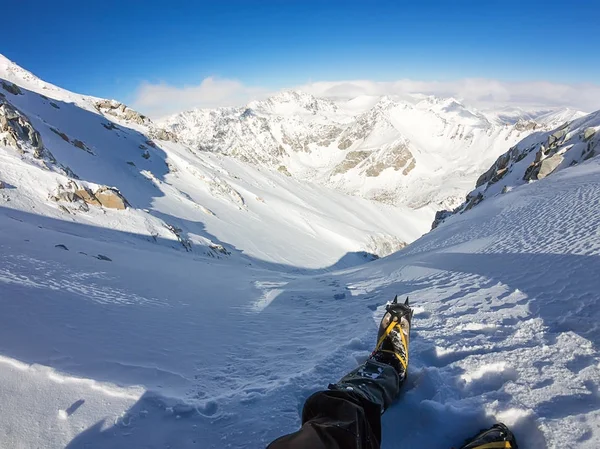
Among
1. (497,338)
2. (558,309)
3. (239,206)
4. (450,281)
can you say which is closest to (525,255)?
(450,281)

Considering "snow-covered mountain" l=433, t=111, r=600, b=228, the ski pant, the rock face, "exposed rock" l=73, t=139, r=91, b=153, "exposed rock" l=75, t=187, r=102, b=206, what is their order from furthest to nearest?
"exposed rock" l=73, t=139, r=91, b=153, "snow-covered mountain" l=433, t=111, r=600, b=228, the rock face, "exposed rock" l=75, t=187, r=102, b=206, the ski pant

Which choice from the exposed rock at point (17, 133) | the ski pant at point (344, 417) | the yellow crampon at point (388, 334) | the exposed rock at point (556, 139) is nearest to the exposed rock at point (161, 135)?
the exposed rock at point (17, 133)

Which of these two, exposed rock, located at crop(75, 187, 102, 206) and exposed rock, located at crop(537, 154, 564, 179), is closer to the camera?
exposed rock, located at crop(75, 187, 102, 206)

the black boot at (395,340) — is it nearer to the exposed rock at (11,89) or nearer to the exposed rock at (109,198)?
the exposed rock at (109,198)

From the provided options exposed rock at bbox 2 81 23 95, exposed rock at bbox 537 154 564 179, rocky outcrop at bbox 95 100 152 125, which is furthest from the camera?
rocky outcrop at bbox 95 100 152 125

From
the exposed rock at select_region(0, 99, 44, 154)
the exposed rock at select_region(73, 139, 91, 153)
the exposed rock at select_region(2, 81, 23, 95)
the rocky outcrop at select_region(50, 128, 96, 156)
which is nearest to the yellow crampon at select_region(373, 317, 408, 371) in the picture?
the exposed rock at select_region(0, 99, 44, 154)

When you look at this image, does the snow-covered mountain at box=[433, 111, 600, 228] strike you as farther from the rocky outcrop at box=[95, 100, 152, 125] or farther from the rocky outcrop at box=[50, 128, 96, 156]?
the rocky outcrop at box=[95, 100, 152, 125]
